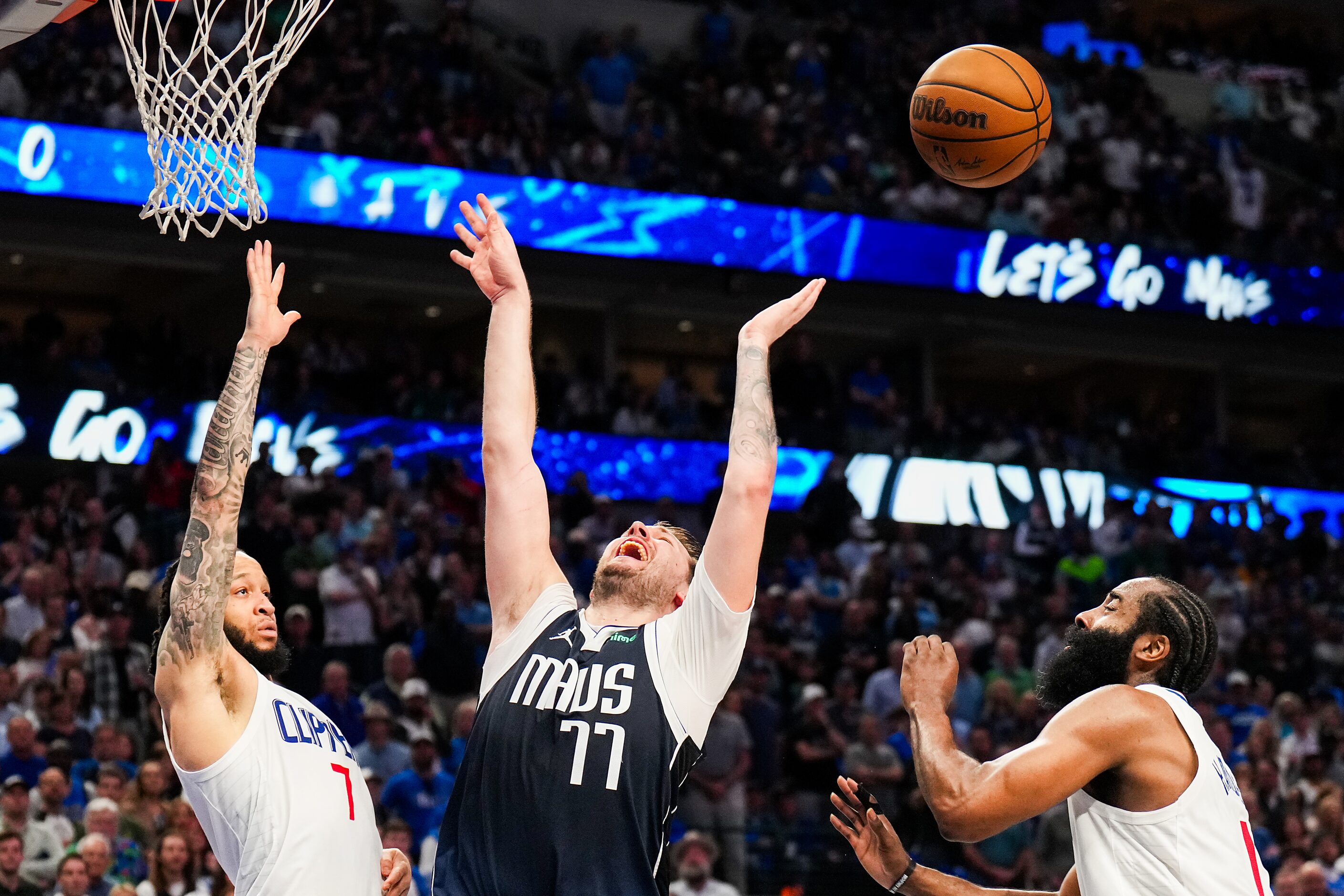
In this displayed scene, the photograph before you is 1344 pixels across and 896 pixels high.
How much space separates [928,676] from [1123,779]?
52 cm

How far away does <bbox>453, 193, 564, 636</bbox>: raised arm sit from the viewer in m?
4.04

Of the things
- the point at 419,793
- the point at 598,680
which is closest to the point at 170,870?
the point at 419,793

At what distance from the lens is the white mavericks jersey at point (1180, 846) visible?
12.5 ft

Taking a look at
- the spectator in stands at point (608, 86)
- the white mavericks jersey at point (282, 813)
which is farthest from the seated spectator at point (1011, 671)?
the white mavericks jersey at point (282, 813)

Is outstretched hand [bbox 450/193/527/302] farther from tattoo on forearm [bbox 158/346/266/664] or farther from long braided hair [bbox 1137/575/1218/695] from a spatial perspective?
long braided hair [bbox 1137/575/1218/695]

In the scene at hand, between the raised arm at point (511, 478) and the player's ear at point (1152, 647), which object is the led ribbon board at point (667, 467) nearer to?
the raised arm at point (511, 478)

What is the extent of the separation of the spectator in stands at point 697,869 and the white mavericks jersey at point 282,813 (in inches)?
209

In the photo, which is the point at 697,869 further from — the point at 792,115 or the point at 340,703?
the point at 792,115

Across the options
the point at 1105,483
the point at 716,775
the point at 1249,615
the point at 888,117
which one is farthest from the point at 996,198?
the point at 716,775

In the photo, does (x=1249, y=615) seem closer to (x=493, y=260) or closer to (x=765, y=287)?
(x=765, y=287)

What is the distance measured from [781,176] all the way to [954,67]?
35.2 feet

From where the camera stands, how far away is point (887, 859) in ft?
14.2

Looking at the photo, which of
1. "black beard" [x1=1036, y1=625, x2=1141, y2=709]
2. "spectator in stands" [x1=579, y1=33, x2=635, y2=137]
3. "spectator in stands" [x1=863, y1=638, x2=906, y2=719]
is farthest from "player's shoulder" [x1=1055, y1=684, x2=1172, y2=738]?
"spectator in stands" [x1=579, y1=33, x2=635, y2=137]

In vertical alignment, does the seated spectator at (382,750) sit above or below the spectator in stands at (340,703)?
below
